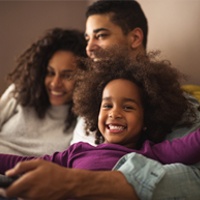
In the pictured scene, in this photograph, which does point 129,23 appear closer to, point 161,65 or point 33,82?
point 161,65

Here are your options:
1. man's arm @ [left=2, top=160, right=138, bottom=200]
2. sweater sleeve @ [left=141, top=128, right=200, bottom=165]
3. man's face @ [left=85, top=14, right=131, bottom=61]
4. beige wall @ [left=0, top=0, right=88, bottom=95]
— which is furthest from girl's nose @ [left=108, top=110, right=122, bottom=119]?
beige wall @ [left=0, top=0, right=88, bottom=95]

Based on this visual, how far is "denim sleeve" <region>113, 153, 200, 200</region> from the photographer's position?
80cm

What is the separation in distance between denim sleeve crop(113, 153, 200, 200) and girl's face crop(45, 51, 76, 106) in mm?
790

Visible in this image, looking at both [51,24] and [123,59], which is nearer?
[123,59]

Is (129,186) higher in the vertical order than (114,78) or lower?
lower

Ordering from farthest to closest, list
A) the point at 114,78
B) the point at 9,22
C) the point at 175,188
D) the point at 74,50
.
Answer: the point at 9,22, the point at 74,50, the point at 114,78, the point at 175,188

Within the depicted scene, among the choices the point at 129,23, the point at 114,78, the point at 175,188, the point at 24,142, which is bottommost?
the point at 24,142

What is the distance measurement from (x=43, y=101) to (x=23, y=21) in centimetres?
76

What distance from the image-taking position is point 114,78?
1.14 meters

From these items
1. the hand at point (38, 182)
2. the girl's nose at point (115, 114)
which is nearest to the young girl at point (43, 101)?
the girl's nose at point (115, 114)

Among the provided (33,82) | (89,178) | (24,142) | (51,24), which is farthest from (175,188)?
(51,24)

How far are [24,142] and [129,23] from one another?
30.8 inches

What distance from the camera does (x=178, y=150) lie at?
3.03ft

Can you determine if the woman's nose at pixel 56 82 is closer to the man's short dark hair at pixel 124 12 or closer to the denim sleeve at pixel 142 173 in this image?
the man's short dark hair at pixel 124 12
